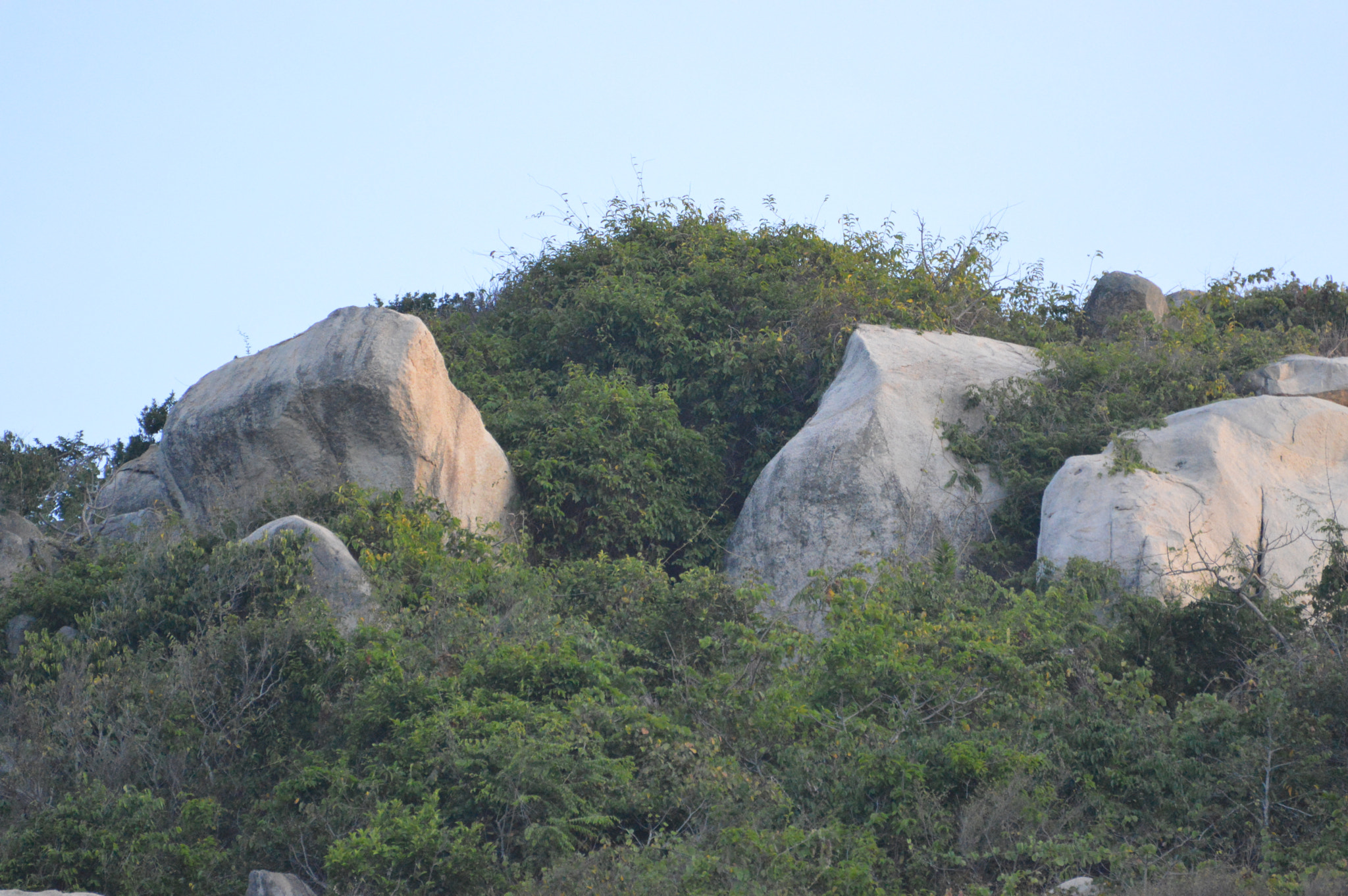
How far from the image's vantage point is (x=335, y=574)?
12.5m

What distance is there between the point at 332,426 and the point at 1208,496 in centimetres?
1031

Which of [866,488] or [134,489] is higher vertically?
[134,489]

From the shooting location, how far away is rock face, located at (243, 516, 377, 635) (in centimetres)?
1209

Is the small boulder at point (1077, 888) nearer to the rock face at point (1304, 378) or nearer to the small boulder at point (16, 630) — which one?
the rock face at point (1304, 378)

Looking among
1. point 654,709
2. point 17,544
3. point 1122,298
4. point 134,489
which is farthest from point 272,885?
point 1122,298

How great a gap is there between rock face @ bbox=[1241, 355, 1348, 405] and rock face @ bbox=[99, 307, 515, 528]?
10.4 metres

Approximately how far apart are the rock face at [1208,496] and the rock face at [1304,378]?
0.66m

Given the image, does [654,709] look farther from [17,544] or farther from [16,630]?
[17,544]

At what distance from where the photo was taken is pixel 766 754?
998 centimetres

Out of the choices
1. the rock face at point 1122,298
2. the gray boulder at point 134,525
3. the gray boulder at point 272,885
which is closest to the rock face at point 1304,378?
the rock face at point 1122,298

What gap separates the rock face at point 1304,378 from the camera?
51.2 ft

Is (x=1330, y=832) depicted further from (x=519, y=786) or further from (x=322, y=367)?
(x=322, y=367)

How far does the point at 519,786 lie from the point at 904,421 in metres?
8.09

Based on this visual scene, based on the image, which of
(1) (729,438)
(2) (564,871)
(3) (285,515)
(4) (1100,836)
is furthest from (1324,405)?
(3) (285,515)
